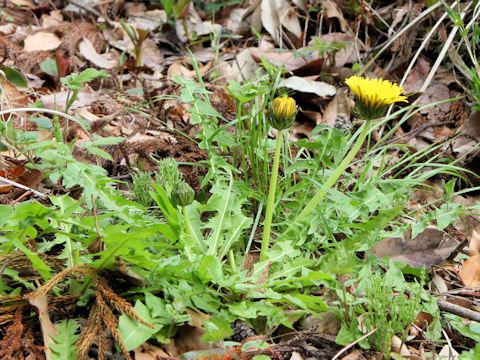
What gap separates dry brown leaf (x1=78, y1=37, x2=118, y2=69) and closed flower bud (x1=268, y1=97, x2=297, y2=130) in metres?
1.86

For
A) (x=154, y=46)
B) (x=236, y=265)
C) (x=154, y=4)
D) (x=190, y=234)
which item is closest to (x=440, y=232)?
(x=236, y=265)

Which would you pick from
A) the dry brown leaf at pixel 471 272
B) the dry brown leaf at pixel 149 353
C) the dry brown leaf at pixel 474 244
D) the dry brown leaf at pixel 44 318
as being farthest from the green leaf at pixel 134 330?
the dry brown leaf at pixel 474 244

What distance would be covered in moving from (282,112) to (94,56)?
2.03 meters

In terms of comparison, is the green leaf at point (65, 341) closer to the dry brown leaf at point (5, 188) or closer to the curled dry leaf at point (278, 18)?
the dry brown leaf at point (5, 188)

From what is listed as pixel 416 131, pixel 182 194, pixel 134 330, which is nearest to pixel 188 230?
pixel 182 194

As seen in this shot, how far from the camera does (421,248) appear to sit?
1.95 meters

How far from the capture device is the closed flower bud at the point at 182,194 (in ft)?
4.89

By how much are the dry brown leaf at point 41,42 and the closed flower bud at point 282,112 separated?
7.06ft

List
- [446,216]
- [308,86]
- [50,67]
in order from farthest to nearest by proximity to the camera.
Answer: [50,67]
[308,86]
[446,216]

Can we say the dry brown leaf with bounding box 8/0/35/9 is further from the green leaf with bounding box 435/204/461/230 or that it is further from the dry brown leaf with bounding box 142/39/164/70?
the green leaf with bounding box 435/204/461/230

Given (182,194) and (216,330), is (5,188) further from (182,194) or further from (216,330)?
(216,330)

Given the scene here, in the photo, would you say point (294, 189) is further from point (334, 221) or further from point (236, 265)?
point (236, 265)

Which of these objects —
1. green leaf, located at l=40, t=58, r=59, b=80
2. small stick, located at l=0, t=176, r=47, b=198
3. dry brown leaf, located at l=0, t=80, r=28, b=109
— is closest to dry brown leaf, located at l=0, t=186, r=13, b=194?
small stick, located at l=0, t=176, r=47, b=198

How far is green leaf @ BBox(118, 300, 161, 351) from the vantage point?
131cm
